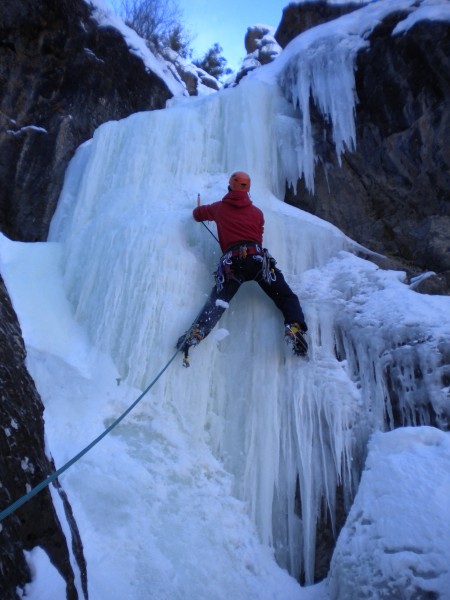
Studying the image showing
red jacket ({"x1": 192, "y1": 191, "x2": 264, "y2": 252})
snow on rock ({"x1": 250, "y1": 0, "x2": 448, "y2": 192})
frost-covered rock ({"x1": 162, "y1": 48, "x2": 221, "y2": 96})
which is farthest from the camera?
frost-covered rock ({"x1": 162, "y1": 48, "x2": 221, "y2": 96})

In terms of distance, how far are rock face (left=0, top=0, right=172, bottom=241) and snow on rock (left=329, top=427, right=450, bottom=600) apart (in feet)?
16.0

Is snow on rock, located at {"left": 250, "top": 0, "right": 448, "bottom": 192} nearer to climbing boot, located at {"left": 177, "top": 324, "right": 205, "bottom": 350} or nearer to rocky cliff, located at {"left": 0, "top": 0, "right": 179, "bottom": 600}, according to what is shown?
climbing boot, located at {"left": 177, "top": 324, "right": 205, "bottom": 350}

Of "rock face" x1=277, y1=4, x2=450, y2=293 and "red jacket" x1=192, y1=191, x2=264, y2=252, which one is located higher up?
"rock face" x1=277, y1=4, x2=450, y2=293

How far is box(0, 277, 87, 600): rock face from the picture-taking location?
1570 millimetres

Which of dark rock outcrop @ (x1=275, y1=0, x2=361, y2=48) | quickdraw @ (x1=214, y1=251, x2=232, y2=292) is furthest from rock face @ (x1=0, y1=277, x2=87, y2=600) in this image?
dark rock outcrop @ (x1=275, y1=0, x2=361, y2=48)

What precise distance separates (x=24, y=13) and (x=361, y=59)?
4236mm

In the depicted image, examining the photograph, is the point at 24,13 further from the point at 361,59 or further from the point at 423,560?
the point at 423,560

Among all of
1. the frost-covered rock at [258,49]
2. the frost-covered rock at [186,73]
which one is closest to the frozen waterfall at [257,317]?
the frost-covered rock at [186,73]

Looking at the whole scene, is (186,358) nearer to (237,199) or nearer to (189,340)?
(189,340)

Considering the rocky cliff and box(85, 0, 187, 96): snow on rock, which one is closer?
the rocky cliff

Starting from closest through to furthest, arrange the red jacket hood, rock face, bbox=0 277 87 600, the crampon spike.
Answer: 1. rock face, bbox=0 277 87 600
2. the crampon spike
3. the red jacket hood

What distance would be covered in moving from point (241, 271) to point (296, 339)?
70cm

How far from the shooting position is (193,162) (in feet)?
17.3

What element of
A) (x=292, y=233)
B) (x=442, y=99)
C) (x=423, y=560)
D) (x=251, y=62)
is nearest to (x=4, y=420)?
(x=423, y=560)
